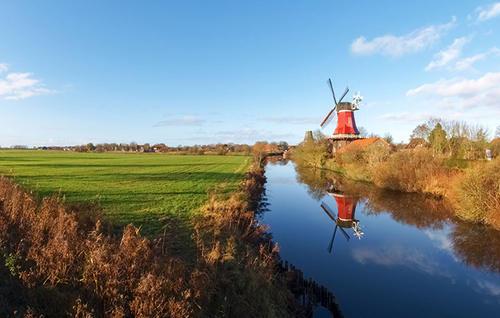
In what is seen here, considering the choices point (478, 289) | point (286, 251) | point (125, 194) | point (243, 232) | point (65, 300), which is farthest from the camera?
point (125, 194)

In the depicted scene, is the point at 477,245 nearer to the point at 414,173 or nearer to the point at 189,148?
the point at 414,173

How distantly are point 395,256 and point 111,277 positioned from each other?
13.0 m

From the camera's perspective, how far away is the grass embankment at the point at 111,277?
20.4 feet

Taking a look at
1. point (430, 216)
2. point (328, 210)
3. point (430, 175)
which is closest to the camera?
point (430, 216)

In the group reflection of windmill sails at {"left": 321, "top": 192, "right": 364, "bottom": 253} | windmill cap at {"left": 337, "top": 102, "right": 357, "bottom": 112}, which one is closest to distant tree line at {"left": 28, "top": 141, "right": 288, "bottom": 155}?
windmill cap at {"left": 337, "top": 102, "right": 357, "bottom": 112}

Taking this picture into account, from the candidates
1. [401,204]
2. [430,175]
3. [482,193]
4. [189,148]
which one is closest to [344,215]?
[401,204]

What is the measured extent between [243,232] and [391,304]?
589cm

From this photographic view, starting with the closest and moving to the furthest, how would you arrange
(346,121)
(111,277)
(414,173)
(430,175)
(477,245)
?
(111,277) < (477,245) < (430,175) < (414,173) < (346,121)

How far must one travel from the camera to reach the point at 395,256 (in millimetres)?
15484

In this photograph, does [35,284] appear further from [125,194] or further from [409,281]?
[125,194]

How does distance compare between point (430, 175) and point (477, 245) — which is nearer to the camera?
point (477, 245)

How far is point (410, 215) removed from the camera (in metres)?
23.7

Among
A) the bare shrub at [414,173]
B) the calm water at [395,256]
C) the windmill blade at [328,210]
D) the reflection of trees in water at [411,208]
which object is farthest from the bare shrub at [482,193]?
the bare shrub at [414,173]

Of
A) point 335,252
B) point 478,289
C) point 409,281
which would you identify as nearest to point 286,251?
point 335,252
